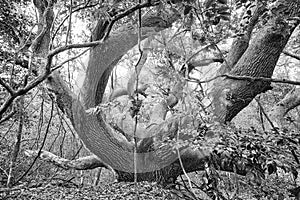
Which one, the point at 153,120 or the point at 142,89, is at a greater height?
the point at 142,89

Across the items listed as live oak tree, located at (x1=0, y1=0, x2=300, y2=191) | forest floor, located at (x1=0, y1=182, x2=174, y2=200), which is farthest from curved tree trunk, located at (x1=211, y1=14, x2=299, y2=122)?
forest floor, located at (x1=0, y1=182, x2=174, y2=200)

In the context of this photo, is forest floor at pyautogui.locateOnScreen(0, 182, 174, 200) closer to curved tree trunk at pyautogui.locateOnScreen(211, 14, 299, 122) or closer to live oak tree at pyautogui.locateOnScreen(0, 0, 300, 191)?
live oak tree at pyautogui.locateOnScreen(0, 0, 300, 191)

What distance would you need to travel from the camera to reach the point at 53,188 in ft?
7.06

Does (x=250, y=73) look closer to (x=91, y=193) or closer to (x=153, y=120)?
(x=153, y=120)

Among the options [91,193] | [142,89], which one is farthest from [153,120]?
[91,193]

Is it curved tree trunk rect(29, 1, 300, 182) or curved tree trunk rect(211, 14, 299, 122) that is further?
curved tree trunk rect(29, 1, 300, 182)

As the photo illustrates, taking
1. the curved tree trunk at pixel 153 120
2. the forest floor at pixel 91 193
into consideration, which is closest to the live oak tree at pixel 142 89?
the curved tree trunk at pixel 153 120

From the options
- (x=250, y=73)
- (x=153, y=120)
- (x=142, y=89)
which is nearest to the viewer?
(x=250, y=73)

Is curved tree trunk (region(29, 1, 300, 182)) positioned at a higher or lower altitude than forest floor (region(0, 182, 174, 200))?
higher

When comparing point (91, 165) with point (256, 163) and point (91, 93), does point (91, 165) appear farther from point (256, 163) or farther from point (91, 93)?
point (256, 163)

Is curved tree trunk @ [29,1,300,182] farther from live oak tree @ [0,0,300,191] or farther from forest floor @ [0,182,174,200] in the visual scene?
forest floor @ [0,182,174,200]

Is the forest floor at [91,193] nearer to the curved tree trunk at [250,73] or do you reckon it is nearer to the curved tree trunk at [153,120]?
the curved tree trunk at [153,120]

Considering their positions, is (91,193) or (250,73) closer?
(250,73)

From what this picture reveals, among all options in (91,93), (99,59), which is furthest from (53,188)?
(99,59)
